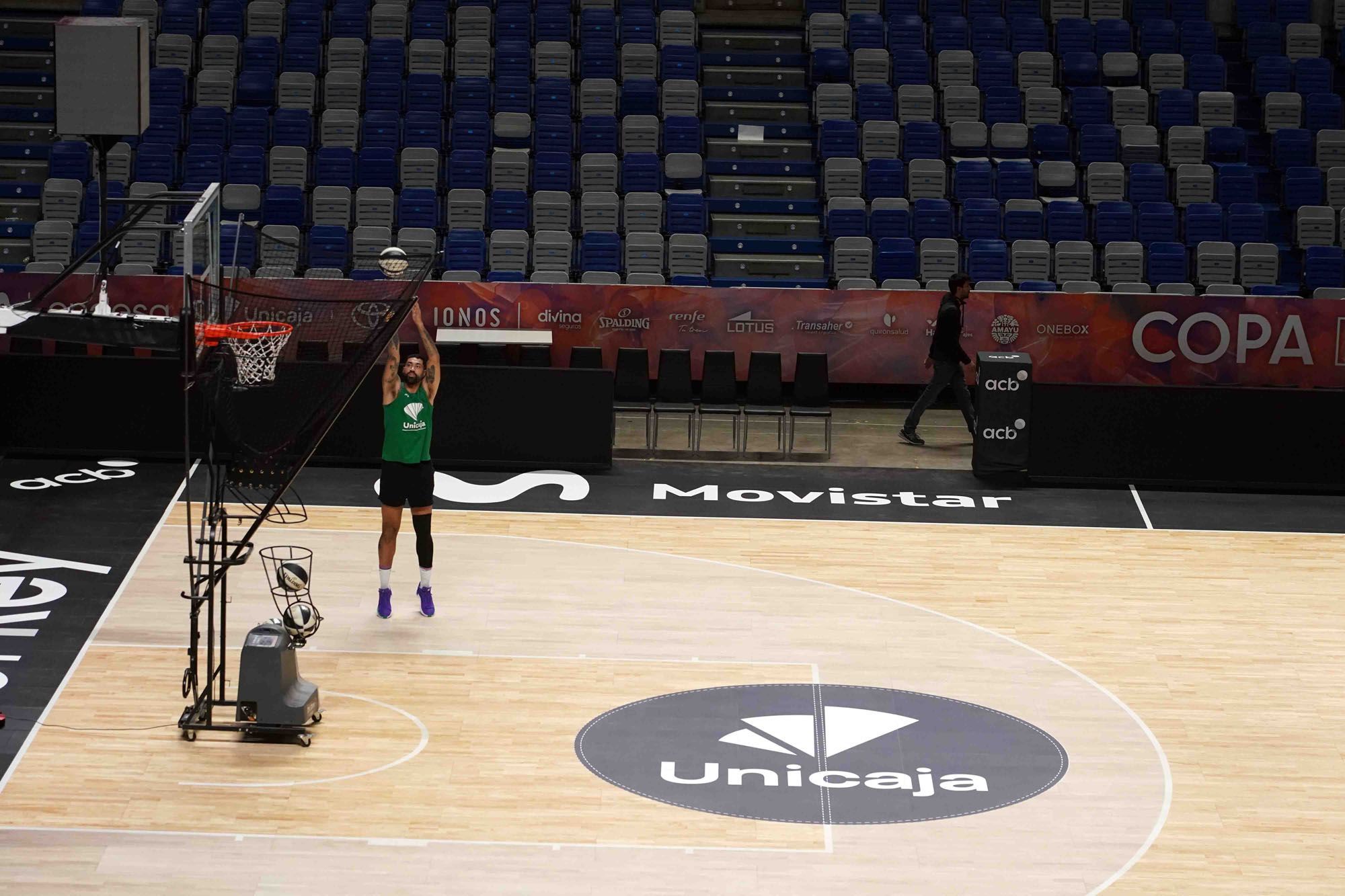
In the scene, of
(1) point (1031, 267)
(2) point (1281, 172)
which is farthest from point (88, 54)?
(2) point (1281, 172)

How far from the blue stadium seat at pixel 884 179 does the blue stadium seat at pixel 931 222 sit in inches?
23.1

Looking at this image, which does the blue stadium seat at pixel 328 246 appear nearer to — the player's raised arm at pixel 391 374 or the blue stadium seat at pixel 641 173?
the blue stadium seat at pixel 641 173

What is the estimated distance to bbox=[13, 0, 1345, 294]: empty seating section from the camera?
21.2m

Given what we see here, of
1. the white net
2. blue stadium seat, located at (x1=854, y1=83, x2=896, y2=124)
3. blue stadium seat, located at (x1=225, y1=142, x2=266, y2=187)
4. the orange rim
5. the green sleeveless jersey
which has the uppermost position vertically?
blue stadium seat, located at (x1=854, y1=83, x2=896, y2=124)

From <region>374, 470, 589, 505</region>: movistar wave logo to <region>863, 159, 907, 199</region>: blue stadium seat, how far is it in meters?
6.87

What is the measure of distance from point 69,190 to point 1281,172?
51.5 ft

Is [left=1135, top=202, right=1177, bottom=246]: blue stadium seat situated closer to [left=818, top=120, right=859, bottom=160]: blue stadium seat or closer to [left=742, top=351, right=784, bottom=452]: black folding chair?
[left=818, top=120, right=859, bottom=160]: blue stadium seat

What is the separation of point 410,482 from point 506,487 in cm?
422

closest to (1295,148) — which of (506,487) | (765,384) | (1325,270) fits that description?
(1325,270)

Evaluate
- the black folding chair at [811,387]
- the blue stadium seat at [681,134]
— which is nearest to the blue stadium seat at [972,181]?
the blue stadium seat at [681,134]

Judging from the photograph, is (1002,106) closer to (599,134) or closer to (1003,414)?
(599,134)

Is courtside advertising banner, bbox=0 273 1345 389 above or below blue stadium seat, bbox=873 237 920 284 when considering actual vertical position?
below

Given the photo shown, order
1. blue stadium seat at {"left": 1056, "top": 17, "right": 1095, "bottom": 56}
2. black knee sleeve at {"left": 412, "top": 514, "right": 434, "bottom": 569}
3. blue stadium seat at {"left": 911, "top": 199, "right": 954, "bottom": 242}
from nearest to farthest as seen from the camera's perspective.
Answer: black knee sleeve at {"left": 412, "top": 514, "right": 434, "bottom": 569}
blue stadium seat at {"left": 911, "top": 199, "right": 954, "bottom": 242}
blue stadium seat at {"left": 1056, "top": 17, "right": 1095, "bottom": 56}

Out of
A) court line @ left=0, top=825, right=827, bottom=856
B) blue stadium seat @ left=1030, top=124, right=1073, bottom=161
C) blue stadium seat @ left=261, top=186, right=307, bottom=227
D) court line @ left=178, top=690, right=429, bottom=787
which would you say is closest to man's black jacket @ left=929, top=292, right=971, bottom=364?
blue stadium seat @ left=1030, top=124, right=1073, bottom=161
